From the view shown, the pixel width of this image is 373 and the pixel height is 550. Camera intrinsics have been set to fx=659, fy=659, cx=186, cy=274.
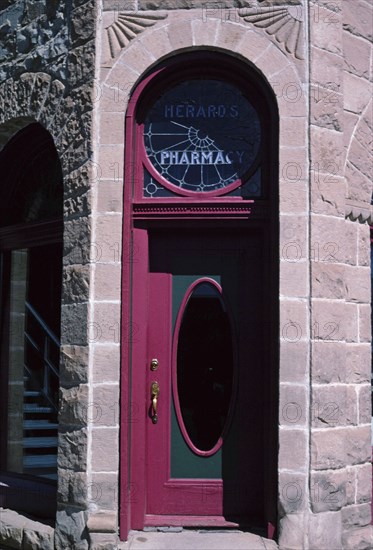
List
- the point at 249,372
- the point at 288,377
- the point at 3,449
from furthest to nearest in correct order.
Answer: the point at 3,449
the point at 249,372
the point at 288,377

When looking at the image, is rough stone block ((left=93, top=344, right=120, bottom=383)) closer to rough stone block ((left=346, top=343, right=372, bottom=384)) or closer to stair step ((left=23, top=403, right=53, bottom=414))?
stair step ((left=23, top=403, right=53, bottom=414))

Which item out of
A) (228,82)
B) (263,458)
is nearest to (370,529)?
(263,458)

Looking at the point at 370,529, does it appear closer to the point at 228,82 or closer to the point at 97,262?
the point at 97,262

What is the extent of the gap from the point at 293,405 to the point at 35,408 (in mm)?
2269

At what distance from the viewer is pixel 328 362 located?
461 cm

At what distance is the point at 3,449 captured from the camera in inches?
227

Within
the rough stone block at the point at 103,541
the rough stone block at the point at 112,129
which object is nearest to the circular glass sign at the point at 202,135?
the rough stone block at the point at 112,129

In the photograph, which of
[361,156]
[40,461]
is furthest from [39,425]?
[361,156]

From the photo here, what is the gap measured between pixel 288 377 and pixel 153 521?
1.47m

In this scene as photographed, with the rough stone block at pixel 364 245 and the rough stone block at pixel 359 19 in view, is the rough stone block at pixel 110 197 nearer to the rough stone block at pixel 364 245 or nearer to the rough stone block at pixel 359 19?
the rough stone block at pixel 364 245

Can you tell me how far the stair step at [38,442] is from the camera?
5344 mm

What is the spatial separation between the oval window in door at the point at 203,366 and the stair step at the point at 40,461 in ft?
3.85

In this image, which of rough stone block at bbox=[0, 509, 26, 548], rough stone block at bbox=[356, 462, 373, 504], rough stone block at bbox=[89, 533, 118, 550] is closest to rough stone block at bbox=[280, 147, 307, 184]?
rough stone block at bbox=[356, 462, 373, 504]

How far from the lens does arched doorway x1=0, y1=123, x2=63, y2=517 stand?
17.7ft
